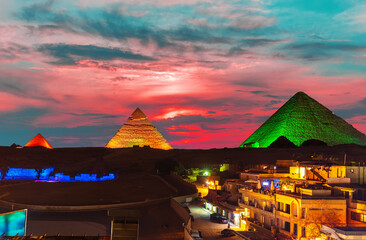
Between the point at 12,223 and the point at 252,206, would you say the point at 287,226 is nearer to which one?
the point at 252,206

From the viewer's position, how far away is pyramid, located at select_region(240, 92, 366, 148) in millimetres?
124812

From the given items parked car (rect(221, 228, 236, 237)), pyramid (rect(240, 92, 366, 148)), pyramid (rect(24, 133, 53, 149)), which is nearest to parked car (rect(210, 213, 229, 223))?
parked car (rect(221, 228, 236, 237))

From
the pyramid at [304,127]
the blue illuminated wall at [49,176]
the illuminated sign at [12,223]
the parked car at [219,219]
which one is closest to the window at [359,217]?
the parked car at [219,219]

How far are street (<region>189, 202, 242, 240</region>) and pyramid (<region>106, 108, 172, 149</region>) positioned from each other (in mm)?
98624

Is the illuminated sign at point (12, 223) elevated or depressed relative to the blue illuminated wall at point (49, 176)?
elevated

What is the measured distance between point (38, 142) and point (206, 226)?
97.8 metres

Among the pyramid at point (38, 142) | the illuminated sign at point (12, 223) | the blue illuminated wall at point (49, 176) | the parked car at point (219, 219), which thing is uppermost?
the pyramid at point (38, 142)

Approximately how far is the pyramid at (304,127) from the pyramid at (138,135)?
28944mm

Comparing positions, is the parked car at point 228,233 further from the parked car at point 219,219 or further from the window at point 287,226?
the parked car at point 219,219

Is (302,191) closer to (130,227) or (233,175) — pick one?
(130,227)

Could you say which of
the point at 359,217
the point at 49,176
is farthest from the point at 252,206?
the point at 49,176

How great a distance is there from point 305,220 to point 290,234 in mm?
1483

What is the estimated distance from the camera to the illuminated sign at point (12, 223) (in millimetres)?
14408

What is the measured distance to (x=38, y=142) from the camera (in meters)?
118
